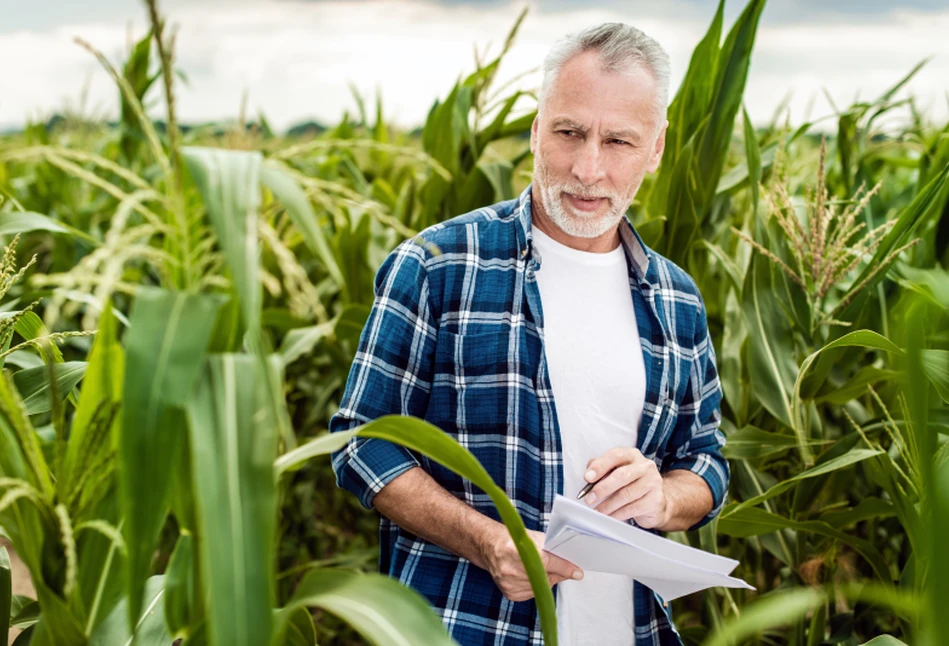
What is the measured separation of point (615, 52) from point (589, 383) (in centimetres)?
52

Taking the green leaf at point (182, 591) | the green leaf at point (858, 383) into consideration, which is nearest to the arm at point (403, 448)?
the green leaf at point (182, 591)

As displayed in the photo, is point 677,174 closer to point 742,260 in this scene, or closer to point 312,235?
point 742,260

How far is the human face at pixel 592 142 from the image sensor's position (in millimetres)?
1231

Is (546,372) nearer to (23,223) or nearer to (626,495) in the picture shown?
(626,495)

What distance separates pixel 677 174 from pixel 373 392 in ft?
2.79

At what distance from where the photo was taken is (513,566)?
1.03 meters

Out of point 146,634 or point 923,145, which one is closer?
point 146,634

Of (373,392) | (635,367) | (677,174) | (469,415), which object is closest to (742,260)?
(677,174)

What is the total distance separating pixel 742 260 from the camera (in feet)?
6.24

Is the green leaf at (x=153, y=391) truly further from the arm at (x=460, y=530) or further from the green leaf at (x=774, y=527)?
the green leaf at (x=774, y=527)

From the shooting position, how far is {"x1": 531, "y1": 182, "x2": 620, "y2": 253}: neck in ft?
4.40

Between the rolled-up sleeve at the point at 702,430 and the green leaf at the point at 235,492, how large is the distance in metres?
0.93

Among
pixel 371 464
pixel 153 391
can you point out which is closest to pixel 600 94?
pixel 371 464

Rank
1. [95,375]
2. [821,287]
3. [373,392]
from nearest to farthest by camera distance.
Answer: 1. [95,375]
2. [373,392]
3. [821,287]
